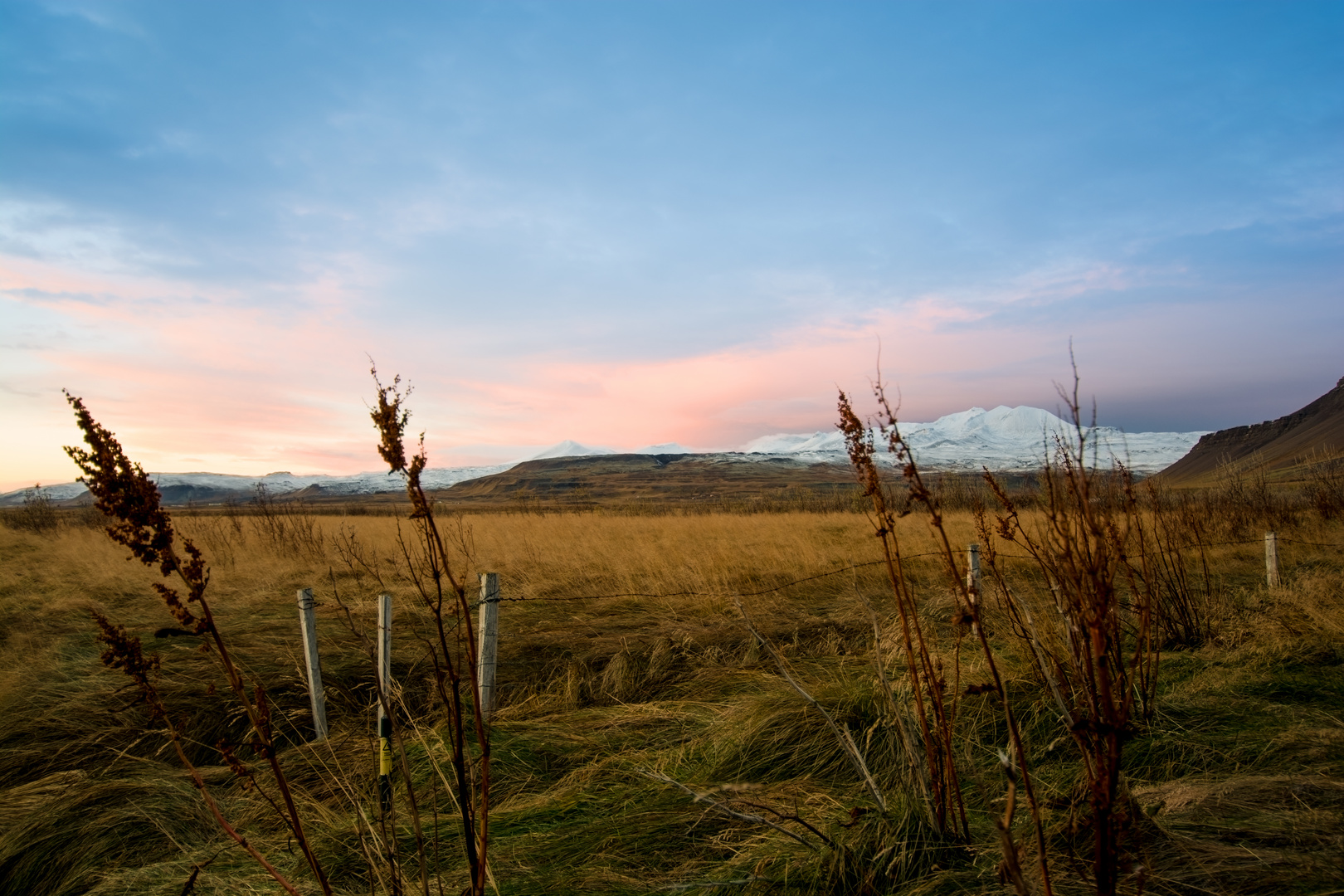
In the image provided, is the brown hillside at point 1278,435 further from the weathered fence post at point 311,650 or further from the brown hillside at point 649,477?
the weathered fence post at point 311,650

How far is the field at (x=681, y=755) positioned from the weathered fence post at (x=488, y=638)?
233 millimetres

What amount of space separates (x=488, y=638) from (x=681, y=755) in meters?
1.71

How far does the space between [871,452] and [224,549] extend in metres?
14.5

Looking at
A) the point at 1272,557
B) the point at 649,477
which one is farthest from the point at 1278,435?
the point at 1272,557

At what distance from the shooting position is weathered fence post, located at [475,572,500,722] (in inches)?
186

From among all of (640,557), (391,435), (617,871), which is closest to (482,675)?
(617,871)

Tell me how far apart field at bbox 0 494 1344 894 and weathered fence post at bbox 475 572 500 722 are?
0.76ft

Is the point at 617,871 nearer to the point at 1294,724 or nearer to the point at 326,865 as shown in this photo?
the point at 326,865

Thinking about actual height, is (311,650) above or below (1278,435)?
below

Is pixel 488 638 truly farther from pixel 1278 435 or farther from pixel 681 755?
pixel 1278 435

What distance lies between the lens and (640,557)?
1048 cm

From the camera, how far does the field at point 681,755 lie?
2293mm

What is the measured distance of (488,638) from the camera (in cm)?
486

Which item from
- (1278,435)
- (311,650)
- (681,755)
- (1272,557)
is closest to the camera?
(681,755)
